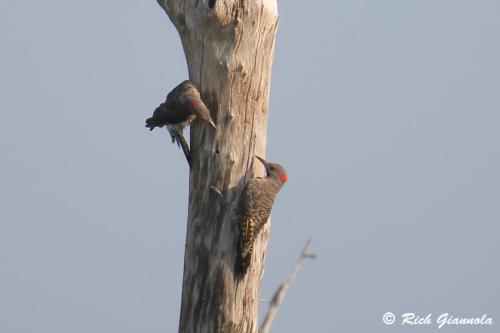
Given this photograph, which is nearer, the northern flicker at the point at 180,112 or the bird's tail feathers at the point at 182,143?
the northern flicker at the point at 180,112

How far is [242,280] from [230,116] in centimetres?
124

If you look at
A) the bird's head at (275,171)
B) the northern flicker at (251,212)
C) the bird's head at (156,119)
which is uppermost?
the bird's head at (156,119)

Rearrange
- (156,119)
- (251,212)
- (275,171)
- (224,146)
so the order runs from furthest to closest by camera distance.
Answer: (156,119) → (275,171) → (224,146) → (251,212)

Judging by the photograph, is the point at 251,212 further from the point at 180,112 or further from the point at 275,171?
the point at 180,112

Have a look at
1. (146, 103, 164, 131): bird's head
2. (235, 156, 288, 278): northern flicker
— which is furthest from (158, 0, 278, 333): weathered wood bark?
(146, 103, 164, 131): bird's head

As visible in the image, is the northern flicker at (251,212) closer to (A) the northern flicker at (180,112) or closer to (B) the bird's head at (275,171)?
(B) the bird's head at (275,171)

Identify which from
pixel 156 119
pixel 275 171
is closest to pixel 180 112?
pixel 156 119

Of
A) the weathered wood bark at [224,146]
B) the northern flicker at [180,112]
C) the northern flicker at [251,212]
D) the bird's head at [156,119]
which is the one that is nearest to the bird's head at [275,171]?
the northern flicker at [251,212]

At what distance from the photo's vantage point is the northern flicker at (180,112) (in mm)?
7684

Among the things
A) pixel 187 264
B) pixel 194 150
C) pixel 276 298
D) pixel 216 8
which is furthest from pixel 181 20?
pixel 276 298

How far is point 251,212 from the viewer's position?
304 inches

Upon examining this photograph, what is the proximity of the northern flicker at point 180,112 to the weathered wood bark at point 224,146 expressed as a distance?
12 cm

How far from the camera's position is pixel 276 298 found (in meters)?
6.05

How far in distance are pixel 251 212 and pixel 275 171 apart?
1.86ft
